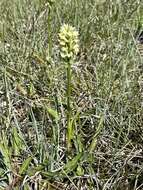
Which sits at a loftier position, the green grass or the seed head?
the seed head

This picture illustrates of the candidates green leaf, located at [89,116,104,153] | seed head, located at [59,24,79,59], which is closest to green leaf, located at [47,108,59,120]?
green leaf, located at [89,116,104,153]

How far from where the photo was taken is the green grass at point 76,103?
1366 millimetres

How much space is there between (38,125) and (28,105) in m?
0.15

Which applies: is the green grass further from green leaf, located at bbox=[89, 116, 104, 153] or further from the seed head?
the seed head

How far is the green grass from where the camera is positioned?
137cm

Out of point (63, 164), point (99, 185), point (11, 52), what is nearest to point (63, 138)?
point (63, 164)

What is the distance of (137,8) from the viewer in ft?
7.34

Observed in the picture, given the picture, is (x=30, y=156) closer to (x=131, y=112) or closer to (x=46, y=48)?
(x=131, y=112)

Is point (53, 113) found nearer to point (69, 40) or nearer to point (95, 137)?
point (95, 137)

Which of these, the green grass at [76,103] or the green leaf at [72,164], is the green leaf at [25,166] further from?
the green leaf at [72,164]

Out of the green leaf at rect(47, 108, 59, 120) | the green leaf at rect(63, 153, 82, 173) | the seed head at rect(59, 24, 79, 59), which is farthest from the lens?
the green leaf at rect(47, 108, 59, 120)

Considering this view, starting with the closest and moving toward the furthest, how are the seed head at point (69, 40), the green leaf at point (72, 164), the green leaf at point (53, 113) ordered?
the seed head at point (69, 40) < the green leaf at point (72, 164) < the green leaf at point (53, 113)

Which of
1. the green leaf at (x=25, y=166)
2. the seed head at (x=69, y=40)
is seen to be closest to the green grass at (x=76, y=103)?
the green leaf at (x=25, y=166)

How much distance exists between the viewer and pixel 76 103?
1.66m
